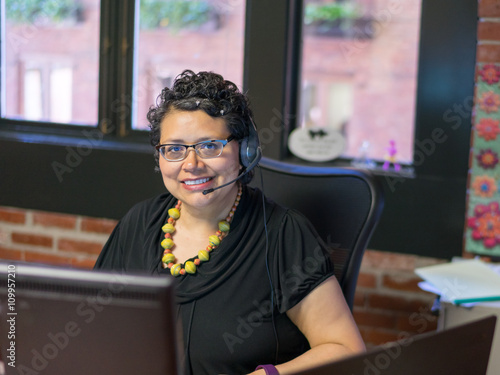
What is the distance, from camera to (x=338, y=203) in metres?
1.70

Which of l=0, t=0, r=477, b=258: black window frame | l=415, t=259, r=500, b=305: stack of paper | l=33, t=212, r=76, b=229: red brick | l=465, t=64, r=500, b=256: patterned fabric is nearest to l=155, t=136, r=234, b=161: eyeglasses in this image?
l=0, t=0, r=477, b=258: black window frame

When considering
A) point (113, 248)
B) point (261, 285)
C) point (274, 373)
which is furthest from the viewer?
point (113, 248)

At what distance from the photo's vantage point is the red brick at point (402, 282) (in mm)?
2562

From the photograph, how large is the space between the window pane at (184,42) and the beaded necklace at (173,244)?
126cm

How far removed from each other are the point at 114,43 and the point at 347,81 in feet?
3.24

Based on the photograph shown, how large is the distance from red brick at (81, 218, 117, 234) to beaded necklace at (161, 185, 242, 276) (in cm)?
138

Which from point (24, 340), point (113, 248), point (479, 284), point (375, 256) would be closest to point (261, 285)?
point (113, 248)

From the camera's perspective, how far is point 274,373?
4.11ft

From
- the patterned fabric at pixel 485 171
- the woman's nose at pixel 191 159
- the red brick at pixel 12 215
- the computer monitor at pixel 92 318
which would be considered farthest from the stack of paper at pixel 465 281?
the red brick at pixel 12 215

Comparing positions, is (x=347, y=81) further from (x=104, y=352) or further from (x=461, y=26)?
(x=104, y=352)

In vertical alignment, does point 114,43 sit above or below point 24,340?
above

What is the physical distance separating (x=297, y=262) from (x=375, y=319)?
1.26 m

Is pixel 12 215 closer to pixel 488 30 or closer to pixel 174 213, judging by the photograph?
pixel 174 213

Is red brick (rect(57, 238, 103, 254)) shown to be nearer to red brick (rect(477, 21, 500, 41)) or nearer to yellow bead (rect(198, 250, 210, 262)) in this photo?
yellow bead (rect(198, 250, 210, 262))
